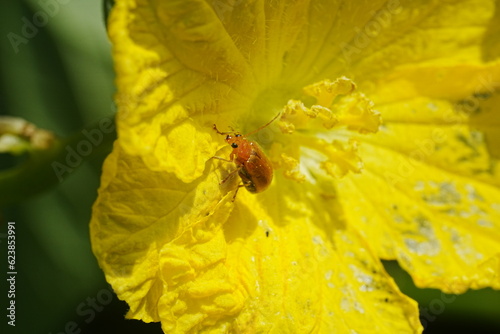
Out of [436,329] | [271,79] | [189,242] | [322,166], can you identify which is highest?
[189,242]

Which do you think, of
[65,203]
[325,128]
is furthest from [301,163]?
[65,203]

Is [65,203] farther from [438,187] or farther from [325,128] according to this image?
[438,187]

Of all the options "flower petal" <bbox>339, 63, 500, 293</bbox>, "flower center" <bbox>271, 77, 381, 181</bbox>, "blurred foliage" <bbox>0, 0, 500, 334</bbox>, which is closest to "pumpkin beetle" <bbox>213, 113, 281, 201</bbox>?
"flower center" <bbox>271, 77, 381, 181</bbox>

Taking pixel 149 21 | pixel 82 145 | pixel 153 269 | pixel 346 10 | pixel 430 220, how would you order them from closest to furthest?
pixel 149 21 → pixel 153 269 → pixel 82 145 → pixel 346 10 → pixel 430 220

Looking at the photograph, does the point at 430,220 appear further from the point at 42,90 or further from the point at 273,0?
the point at 42,90

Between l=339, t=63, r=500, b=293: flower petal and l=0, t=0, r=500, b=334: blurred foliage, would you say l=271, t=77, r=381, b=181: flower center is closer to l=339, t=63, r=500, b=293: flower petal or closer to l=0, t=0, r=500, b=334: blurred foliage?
l=339, t=63, r=500, b=293: flower petal

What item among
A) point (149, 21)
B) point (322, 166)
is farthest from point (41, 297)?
point (149, 21)

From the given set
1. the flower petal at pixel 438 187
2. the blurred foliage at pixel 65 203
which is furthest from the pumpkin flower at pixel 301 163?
the blurred foliage at pixel 65 203
